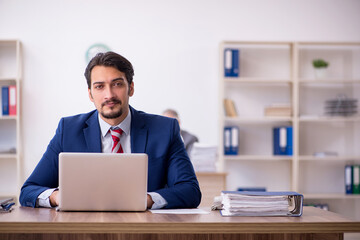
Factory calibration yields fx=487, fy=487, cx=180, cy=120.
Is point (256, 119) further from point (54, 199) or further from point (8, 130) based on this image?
point (54, 199)

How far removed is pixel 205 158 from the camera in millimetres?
4590

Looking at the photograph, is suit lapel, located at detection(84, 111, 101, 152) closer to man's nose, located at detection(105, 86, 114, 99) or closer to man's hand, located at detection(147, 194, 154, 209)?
man's nose, located at detection(105, 86, 114, 99)

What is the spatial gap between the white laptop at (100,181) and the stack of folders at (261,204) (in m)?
0.34

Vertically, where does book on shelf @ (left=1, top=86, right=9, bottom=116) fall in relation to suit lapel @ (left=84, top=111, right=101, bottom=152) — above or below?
above

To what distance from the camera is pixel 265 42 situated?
5453 mm

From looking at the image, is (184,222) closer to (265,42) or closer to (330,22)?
(265,42)

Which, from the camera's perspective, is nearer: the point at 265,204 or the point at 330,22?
the point at 265,204

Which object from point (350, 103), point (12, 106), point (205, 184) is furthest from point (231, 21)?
point (12, 106)

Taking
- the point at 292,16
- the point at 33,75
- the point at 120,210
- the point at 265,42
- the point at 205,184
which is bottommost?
the point at 205,184

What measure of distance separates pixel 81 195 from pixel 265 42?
4.01m

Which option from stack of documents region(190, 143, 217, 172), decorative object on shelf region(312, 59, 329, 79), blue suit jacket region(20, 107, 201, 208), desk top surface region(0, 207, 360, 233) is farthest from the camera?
decorative object on shelf region(312, 59, 329, 79)

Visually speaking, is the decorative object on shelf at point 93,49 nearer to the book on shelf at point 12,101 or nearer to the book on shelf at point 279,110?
the book on shelf at point 12,101

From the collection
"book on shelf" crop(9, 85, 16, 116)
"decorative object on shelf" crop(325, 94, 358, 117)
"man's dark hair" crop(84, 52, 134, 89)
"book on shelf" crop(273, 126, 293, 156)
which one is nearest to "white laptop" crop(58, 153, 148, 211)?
"man's dark hair" crop(84, 52, 134, 89)

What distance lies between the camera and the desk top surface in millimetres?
1621
